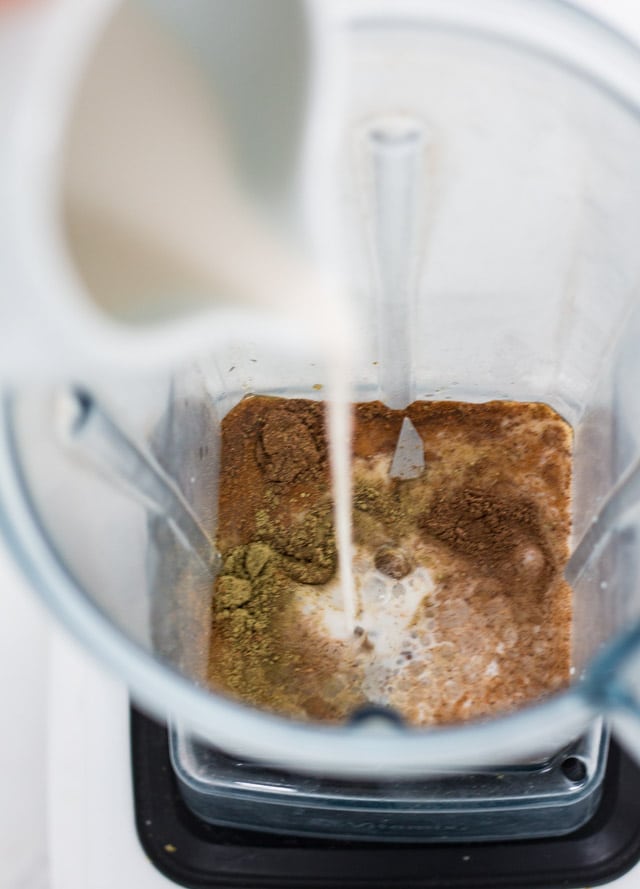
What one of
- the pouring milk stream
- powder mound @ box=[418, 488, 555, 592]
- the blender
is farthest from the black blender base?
the pouring milk stream

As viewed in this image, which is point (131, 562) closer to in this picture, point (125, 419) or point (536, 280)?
point (125, 419)

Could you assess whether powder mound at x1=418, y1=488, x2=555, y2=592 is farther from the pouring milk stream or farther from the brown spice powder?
the pouring milk stream

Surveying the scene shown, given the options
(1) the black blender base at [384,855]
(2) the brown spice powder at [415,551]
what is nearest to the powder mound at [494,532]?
(2) the brown spice powder at [415,551]

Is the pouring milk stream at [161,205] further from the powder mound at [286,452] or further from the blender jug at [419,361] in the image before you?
the powder mound at [286,452]

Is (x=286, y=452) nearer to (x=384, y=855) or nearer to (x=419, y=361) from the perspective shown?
(x=419, y=361)

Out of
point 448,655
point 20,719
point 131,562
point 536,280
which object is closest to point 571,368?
point 536,280

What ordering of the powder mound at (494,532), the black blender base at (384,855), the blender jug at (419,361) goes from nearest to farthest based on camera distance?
the blender jug at (419,361) < the black blender base at (384,855) < the powder mound at (494,532)

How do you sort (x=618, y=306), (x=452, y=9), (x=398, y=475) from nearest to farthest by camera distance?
(x=452, y=9) < (x=618, y=306) < (x=398, y=475)
